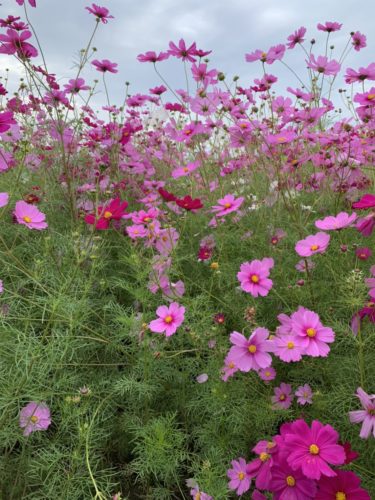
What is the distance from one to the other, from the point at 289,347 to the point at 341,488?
32cm

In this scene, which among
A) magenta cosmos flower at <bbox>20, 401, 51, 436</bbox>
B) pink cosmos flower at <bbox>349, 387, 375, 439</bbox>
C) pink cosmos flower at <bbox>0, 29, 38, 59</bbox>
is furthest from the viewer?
pink cosmos flower at <bbox>0, 29, 38, 59</bbox>

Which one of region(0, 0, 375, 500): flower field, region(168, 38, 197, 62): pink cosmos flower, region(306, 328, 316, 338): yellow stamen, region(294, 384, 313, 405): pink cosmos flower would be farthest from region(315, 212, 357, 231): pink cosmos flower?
region(168, 38, 197, 62): pink cosmos flower

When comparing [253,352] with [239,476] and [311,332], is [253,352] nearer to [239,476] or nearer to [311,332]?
[311,332]

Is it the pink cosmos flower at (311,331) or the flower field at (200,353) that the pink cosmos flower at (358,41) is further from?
the pink cosmos flower at (311,331)

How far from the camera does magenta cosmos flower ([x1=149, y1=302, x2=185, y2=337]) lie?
123cm

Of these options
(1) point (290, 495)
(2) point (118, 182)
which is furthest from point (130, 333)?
(2) point (118, 182)

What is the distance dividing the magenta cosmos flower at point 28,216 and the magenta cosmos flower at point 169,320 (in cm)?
46

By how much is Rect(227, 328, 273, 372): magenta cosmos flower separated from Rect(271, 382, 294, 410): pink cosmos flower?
0.18 metres

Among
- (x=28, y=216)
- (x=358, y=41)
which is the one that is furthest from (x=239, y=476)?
(x=358, y=41)

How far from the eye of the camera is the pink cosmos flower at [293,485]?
0.88 meters

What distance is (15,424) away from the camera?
1.28m

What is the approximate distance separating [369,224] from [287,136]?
0.96 meters

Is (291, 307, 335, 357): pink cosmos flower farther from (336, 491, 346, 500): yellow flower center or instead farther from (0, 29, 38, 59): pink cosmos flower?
(0, 29, 38, 59): pink cosmos flower

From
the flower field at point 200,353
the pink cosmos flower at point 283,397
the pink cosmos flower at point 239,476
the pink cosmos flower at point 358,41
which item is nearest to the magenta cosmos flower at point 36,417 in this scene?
the flower field at point 200,353
